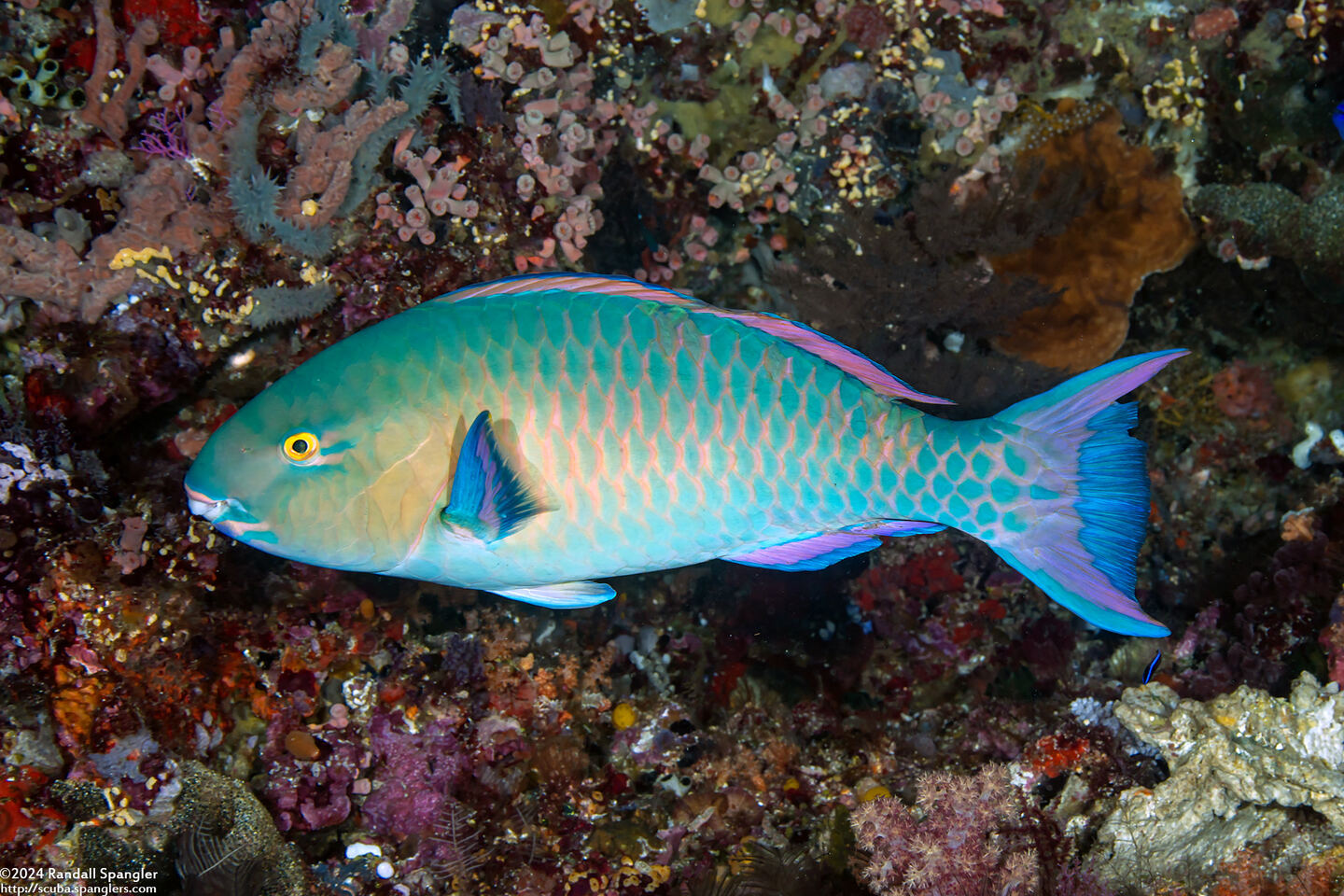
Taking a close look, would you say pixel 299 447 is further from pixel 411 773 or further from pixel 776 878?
pixel 776 878

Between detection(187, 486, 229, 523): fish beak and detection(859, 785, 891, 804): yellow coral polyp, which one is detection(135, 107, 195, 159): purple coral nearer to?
detection(187, 486, 229, 523): fish beak

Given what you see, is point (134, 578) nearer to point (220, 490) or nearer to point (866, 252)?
point (220, 490)

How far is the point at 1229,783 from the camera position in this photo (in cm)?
312

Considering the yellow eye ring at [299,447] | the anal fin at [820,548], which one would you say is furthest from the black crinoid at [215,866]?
the anal fin at [820,548]

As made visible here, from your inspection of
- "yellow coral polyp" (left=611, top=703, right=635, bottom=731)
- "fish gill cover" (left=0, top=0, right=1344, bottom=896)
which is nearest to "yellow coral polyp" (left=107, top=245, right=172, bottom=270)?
"fish gill cover" (left=0, top=0, right=1344, bottom=896)

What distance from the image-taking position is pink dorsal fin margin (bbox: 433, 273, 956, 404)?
255 centimetres

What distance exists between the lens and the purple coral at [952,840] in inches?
123

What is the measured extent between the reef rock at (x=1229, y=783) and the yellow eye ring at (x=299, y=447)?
387 centimetres

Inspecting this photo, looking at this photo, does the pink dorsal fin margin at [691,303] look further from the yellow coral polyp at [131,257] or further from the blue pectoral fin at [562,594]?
the yellow coral polyp at [131,257]

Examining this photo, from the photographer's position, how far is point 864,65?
400cm

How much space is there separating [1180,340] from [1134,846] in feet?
11.5

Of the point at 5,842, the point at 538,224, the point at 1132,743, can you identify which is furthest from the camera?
the point at 538,224

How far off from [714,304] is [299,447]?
2232mm

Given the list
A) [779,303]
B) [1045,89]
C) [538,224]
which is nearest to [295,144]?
[538,224]
